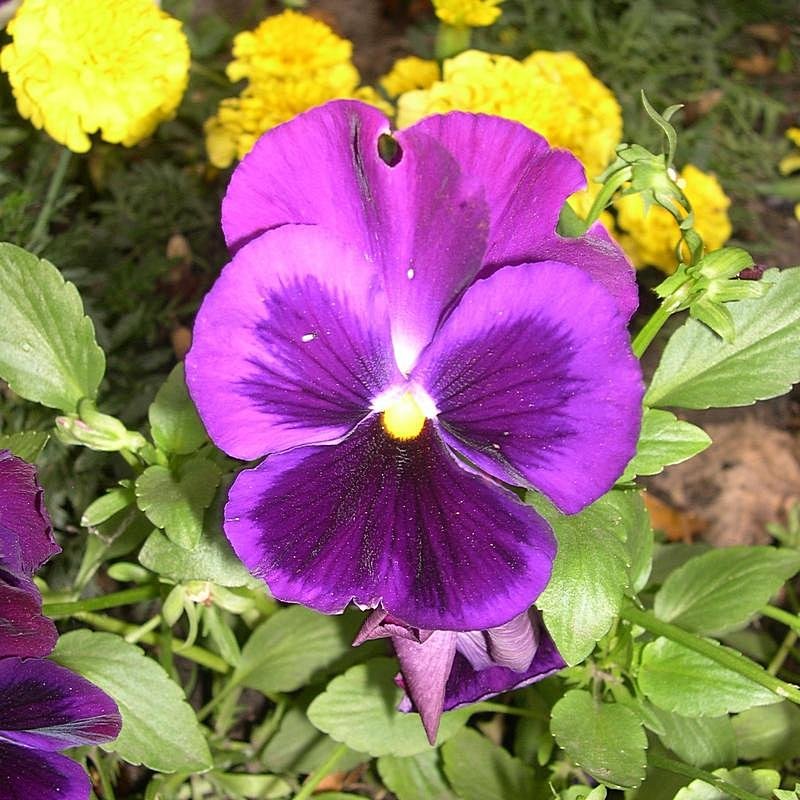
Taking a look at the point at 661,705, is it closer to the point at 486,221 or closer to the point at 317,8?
the point at 486,221

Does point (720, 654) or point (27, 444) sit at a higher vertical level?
point (27, 444)

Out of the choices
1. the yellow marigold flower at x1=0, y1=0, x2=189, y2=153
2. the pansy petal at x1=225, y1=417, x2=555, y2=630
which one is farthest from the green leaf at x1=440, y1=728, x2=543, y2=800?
the yellow marigold flower at x1=0, y1=0, x2=189, y2=153

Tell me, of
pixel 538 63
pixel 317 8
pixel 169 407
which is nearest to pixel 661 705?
pixel 169 407

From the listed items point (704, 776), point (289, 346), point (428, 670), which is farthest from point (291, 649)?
point (289, 346)

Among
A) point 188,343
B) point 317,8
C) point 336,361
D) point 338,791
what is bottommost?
point 338,791

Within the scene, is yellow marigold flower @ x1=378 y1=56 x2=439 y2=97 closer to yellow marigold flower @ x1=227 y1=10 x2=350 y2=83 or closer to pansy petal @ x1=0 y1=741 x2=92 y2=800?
yellow marigold flower @ x1=227 y1=10 x2=350 y2=83

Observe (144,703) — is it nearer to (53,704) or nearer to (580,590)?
(53,704)
